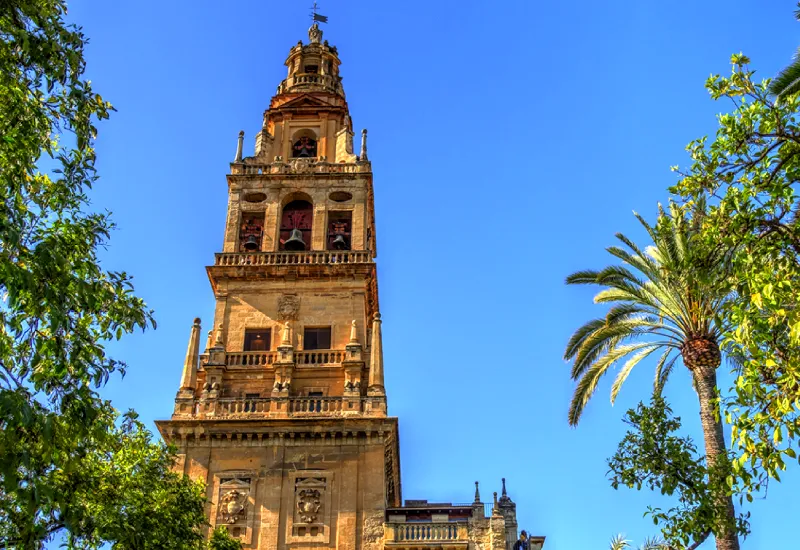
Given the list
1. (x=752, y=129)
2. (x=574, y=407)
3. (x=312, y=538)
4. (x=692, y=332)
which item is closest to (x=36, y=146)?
(x=752, y=129)

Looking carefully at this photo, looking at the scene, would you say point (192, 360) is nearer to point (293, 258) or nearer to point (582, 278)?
point (293, 258)

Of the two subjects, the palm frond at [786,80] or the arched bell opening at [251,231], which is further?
the arched bell opening at [251,231]

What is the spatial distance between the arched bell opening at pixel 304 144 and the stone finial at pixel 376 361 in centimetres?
1075

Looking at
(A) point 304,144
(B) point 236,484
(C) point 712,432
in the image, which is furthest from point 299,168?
(C) point 712,432

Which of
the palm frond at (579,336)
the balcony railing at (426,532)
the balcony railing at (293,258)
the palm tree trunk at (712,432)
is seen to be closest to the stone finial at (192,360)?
the balcony railing at (293,258)

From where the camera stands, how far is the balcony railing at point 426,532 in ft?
95.2

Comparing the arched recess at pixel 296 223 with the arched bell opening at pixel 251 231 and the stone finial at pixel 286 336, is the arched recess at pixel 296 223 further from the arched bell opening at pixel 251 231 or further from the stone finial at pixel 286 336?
the stone finial at pixel 286 336

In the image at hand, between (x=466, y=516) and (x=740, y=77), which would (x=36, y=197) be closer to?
(x=740, y=77)

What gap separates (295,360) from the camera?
33.7 meters

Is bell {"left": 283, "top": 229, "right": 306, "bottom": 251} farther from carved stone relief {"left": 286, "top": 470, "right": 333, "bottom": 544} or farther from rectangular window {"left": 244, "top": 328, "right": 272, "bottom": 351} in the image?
carved stone relief {"left": 286, "top": 470, "right": 333, "bottom": 544}

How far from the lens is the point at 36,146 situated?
12961mm

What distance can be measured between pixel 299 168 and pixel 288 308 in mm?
7367

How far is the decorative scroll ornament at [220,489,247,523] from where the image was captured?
2961 centimetres

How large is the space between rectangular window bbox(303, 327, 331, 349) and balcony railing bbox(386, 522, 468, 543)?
7964 millimetres
